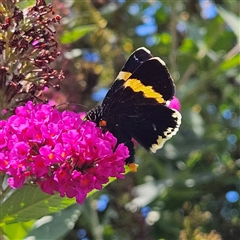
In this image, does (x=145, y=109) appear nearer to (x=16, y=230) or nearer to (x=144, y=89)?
(x=144, y=89)

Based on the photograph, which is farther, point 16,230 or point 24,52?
point 16,230

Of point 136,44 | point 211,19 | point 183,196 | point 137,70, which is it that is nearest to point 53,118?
point 137,70

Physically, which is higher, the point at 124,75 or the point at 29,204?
the point at 124,75

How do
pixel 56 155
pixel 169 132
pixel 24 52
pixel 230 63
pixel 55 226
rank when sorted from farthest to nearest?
pixel 230 63, pixel 55 226, pixel 169 132, pixel 24 52, pixel 56 155

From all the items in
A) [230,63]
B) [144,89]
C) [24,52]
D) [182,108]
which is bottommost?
[182,108]


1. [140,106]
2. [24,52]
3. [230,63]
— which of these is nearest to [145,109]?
[140,106]

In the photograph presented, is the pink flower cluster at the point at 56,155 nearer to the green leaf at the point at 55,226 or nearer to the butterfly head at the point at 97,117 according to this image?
the butterfly head at the point at 97,117

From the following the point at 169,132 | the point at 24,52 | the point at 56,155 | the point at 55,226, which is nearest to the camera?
the point at 56,155

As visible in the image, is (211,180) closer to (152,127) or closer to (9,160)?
(152,127)
